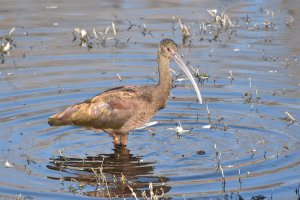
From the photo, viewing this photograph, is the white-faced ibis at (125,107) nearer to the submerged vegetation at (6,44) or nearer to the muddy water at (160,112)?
the muddy water at (160,112)

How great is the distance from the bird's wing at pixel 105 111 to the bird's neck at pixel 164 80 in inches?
11.1

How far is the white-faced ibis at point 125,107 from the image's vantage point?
11000 mm

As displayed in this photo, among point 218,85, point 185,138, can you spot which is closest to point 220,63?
point 218,85

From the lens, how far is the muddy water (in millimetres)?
9633

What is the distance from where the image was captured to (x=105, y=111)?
11.1 m

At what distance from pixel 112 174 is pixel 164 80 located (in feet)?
5.21

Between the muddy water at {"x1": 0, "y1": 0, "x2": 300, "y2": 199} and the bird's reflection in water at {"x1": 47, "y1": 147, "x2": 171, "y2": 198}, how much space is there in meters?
0.01

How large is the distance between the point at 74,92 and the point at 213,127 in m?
2.54

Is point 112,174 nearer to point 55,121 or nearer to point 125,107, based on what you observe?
point 125,107

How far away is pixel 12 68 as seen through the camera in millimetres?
14406

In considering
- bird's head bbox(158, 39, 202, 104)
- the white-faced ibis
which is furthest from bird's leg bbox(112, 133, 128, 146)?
bird's head bbox(158, 39, 202, 104)

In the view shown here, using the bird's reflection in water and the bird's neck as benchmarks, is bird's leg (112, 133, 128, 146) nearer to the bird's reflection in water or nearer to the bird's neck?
the bird's reflection in water

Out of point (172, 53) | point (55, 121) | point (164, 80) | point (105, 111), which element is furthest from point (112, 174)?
point (172, 53)

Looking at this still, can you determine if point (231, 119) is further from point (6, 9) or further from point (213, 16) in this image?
point (6, 9)
